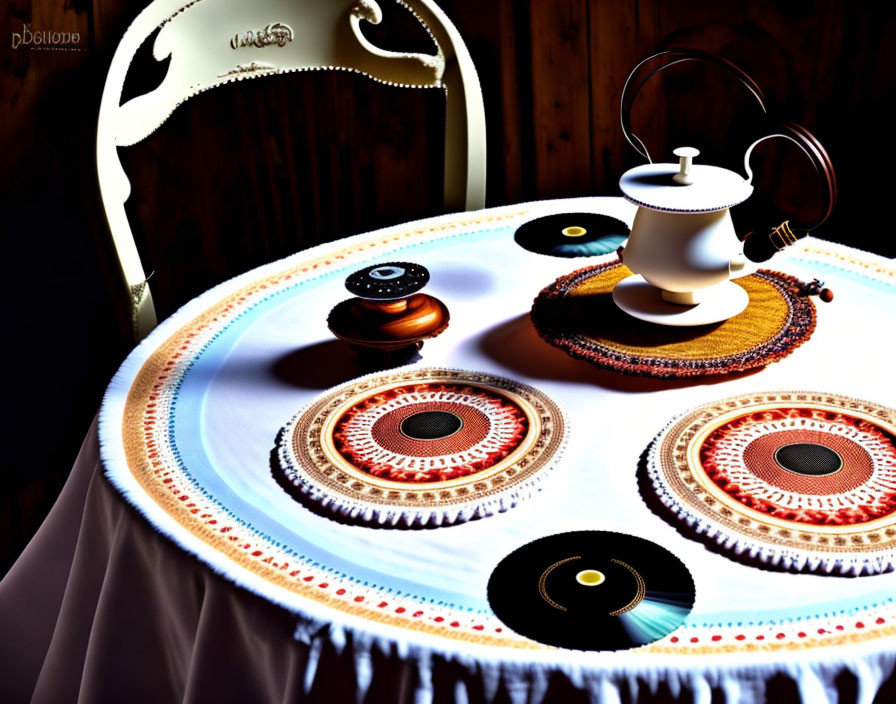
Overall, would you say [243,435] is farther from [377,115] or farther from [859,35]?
[859,35]

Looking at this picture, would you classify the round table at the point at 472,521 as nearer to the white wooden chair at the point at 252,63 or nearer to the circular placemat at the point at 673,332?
the circular placemat at the point at 673,332

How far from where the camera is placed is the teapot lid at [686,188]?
40.3 inches

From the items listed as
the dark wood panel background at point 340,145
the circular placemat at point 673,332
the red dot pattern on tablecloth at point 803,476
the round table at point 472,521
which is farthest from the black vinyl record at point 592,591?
the dark wood panel background at point 340,145

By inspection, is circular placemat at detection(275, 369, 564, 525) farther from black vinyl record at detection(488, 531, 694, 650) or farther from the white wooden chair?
the white wooden chair

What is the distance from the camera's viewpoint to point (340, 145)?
2.22 meters

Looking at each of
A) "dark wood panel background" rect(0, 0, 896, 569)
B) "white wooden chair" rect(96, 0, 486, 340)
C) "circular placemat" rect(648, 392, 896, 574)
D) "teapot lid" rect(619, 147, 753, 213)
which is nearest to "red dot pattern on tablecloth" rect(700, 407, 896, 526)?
"circular placemat" rect(648, 392, 896, 574)

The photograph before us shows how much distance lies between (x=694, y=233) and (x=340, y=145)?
4.27 feet

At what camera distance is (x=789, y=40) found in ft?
6.72

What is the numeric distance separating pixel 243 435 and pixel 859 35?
1559mm

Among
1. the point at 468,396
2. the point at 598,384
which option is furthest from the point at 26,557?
the point at 598,384

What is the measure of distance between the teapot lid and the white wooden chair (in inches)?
A: 23.9

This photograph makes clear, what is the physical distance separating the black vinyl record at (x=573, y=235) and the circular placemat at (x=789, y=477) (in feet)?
1.35

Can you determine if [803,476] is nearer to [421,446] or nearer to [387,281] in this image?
[421,446]

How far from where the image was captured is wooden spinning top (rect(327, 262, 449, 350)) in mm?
1058
